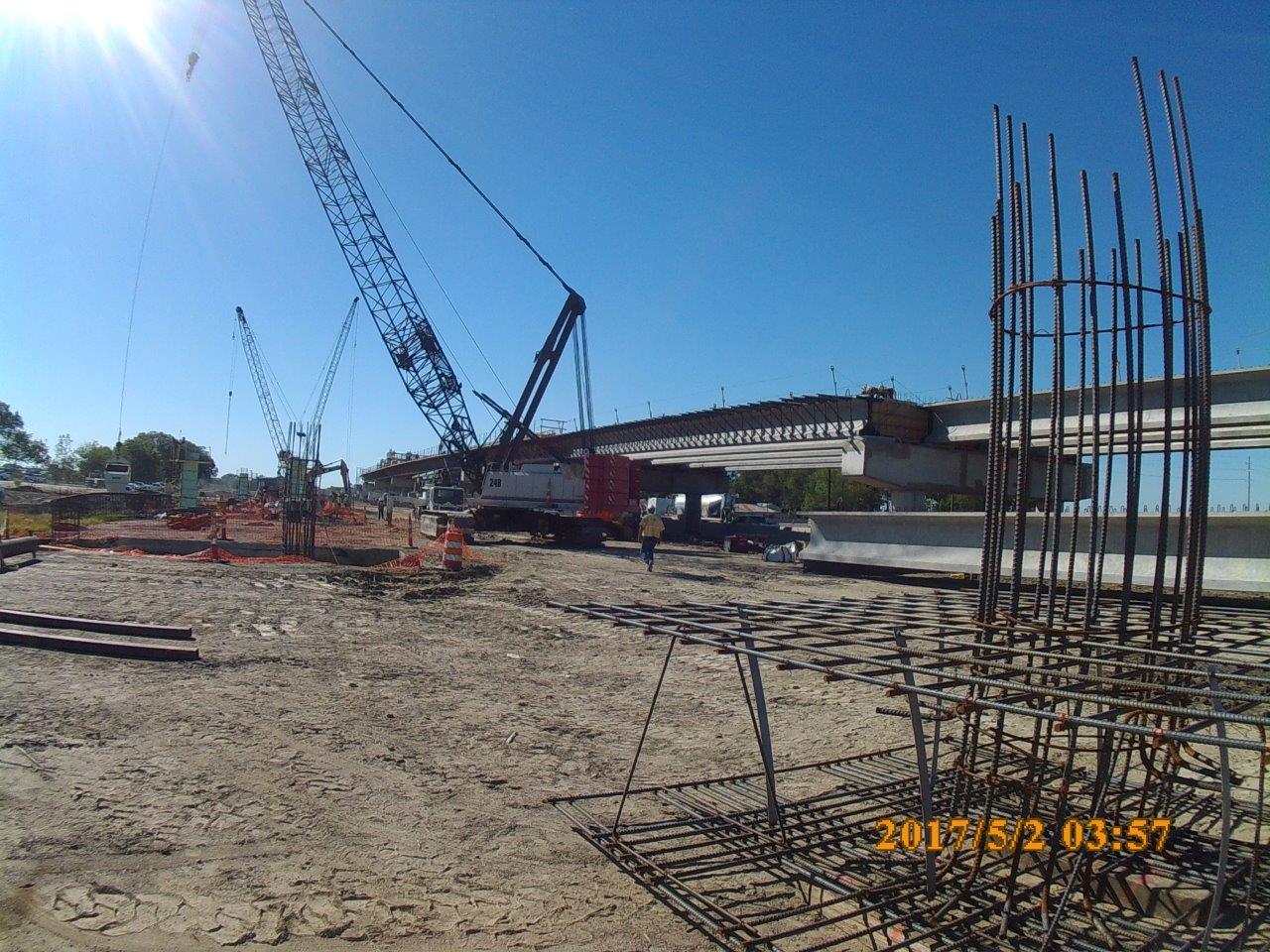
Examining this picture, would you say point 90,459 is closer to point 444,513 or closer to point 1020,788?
point 444,513

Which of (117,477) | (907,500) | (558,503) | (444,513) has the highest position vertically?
(907,500)

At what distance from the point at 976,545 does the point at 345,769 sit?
18.0 meters

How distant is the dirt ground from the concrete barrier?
4924 mm

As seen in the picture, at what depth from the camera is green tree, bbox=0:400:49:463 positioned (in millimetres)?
91000

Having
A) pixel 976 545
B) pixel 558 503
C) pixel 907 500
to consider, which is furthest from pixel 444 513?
pixel 976 545

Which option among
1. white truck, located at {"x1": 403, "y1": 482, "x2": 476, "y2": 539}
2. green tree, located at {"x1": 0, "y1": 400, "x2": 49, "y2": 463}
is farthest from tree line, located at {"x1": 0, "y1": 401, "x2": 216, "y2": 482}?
white truck, located at {"x1": 403, "y1": 482, "x2": 476, "y2": 539}

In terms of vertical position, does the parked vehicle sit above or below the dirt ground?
above

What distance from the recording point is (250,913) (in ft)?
13.3

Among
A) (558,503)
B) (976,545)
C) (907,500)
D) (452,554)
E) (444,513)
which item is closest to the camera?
(452,554)

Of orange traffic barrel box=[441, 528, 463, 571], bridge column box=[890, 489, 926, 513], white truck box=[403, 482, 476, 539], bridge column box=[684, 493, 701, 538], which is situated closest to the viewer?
orange traffic barrel box=[441, 528, 463, 571]

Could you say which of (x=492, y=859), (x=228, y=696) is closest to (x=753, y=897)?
(x=492, y=859)

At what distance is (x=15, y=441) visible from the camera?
309 ft

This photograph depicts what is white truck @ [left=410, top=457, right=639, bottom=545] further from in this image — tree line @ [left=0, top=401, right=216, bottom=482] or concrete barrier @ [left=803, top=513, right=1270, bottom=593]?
tree line @ [left=0, top=401, right=216, bottom=482]

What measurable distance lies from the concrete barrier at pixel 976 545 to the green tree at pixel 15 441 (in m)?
99.1
